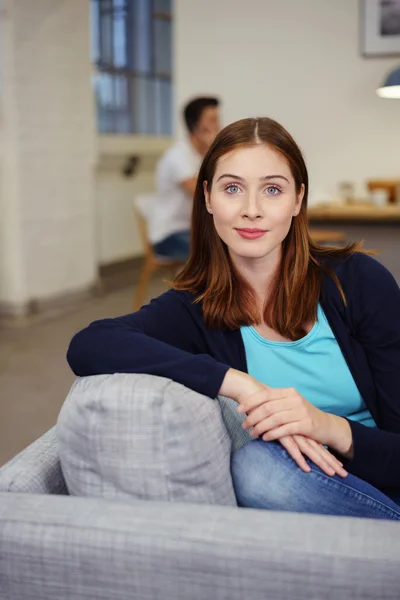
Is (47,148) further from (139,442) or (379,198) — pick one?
(139,442)

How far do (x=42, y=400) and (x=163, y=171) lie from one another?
61.5 inches

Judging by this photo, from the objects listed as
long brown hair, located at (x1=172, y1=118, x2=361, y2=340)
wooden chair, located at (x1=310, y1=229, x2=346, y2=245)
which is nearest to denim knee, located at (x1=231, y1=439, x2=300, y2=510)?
long brown hair, located at (x1=172, y1=118, x2=361, y2=340)

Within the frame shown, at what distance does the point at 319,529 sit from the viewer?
88cm

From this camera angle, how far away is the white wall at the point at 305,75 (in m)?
4.72

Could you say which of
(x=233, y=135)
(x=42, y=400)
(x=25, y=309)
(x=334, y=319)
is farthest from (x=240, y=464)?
(x=25, y=309)

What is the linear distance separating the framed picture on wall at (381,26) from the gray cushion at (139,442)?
4079mm

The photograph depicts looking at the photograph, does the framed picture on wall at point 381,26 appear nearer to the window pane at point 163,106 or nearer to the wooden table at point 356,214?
the wooden table at point 356,214

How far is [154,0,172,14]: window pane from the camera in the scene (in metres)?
7.28

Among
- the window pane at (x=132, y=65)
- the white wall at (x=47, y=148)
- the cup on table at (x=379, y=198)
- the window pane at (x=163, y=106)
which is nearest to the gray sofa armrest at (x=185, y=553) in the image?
the cup on table at (x=379, y=198)

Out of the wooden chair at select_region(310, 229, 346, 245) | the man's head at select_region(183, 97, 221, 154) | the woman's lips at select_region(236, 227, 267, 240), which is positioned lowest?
the wooden chair at select_region(310, 229, 346, 245)

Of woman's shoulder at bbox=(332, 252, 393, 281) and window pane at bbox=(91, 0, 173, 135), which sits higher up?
window pane at bbox=(91, 0, 173, 135)

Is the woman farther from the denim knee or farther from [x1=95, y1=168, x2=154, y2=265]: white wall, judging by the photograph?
[x1=95, y1=168, x2=154, y2=265]: white wall

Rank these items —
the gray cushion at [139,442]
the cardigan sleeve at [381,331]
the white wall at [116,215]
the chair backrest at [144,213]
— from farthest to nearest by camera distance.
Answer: the white wall at [116,215] < the chair backrest at [144,213] < the cardigan sleeve at [381,331] < the gray cushion at [139,442]

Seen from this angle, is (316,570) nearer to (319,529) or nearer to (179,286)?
(319,529)
